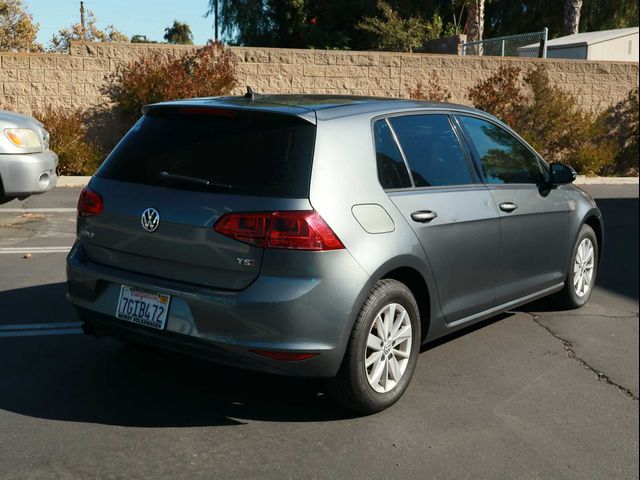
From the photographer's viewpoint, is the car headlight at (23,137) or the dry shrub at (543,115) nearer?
the car headlight at (23,137)

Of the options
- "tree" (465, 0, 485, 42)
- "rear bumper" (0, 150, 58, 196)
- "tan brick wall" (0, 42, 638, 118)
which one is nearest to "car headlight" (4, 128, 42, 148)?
"rear bumper" (0, 150, 58, 196)

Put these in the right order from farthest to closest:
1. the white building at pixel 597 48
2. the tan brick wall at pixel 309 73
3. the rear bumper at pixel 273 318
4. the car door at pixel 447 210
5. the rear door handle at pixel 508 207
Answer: the white building at pixel 597 48, the tan brick wall at pixel 309 73, the rear door handle at pixel 508 207, the car door at pixel 447 210, the rear bumper at pixel 273 318

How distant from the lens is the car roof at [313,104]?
4359 millimetres

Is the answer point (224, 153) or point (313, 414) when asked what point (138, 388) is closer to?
point (313, 414)

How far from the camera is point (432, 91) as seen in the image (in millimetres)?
18219

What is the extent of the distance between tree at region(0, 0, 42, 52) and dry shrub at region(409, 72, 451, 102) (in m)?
17.2

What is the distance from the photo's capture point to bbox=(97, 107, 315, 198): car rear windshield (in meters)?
4.09

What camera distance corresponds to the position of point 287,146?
13.7 feet

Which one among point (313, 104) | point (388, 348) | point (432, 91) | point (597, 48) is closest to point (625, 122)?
point (597, 48)

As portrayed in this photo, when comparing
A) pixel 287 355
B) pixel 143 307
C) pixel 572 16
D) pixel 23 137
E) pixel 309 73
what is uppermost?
pixel 572 16

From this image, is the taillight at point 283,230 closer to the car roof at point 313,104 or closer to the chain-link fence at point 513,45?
the car roof at point 313,104

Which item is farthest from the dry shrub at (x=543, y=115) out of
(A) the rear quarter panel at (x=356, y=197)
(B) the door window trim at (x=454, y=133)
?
(A) the rear quarter panel at (x=356, y=197)

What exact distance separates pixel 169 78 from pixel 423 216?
12292 millimetres

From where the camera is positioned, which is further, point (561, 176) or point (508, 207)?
point (561, 176)
